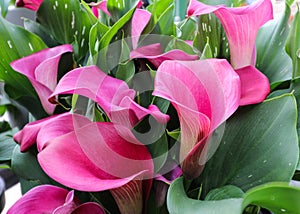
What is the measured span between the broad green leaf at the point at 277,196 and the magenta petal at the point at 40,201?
146mm

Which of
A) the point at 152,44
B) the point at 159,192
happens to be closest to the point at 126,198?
the point at 159,192

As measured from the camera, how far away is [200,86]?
0.23 m

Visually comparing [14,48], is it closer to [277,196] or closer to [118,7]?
[118,7]

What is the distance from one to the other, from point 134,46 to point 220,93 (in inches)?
5.0

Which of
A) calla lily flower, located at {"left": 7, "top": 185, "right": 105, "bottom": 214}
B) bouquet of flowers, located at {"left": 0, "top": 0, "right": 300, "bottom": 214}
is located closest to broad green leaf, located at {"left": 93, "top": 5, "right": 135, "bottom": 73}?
bouquet of flowers, located at {"left": 0, "top": 0, "right": 300, "bottom": 214}

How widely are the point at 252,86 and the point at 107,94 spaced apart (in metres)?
0.10

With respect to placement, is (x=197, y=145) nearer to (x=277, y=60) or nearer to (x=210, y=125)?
(x=210, y=125)

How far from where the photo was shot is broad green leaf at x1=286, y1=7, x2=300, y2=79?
0.28 metres

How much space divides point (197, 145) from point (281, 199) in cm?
6

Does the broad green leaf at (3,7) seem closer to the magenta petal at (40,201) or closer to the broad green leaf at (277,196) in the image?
the magenta petal at (40,201)

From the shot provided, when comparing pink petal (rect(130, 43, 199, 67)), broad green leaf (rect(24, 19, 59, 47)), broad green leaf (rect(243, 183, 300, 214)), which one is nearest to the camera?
broad green leaf (rect(243, 183, 300, 214))

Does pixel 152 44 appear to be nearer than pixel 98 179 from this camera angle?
No

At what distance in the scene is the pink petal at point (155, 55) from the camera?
277mm

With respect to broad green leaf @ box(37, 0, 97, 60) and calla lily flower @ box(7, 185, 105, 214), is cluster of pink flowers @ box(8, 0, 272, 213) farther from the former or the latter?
broad green leaf @ box(37, 0, 97, 60)
